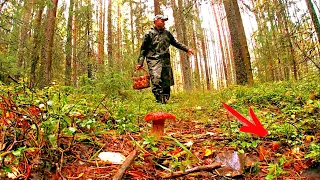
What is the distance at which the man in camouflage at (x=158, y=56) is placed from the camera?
20.4ft

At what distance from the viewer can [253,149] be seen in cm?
243

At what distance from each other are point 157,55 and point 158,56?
36 mm

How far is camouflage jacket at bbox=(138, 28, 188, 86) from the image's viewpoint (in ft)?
20.5

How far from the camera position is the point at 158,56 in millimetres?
6332

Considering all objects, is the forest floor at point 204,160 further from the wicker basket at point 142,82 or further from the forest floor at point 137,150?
the wicker basket at point 142,82

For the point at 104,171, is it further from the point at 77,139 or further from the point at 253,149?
the point at 253,149

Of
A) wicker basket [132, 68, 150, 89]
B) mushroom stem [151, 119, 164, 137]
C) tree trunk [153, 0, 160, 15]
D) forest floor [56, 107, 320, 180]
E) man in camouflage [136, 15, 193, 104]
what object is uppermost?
tree trunk [153, 0, 160, 15]

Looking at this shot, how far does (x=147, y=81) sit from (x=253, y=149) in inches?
149

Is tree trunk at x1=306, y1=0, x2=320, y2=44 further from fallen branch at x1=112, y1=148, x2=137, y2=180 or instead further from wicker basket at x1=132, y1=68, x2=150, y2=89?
fallen branch at x1=112, y1=148, x2=137, y2=180

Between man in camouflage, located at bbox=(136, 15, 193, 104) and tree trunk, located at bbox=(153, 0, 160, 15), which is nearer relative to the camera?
man in camouflage, located at bbox=(136, 15, 193, 104)

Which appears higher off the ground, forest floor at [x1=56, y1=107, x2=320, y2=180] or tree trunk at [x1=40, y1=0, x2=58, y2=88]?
tree trunk at [x1=40, y1=0, x2=58, y2=88]

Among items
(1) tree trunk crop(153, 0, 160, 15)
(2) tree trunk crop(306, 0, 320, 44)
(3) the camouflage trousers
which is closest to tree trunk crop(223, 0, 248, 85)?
(2) tree trunk crop(306, 0, 320, 44)

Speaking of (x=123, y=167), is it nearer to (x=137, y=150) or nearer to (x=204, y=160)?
(x=137, y=150)

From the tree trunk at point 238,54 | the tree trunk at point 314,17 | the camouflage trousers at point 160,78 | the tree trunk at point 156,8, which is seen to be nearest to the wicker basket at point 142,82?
the camouflage trousers at point 160,78
